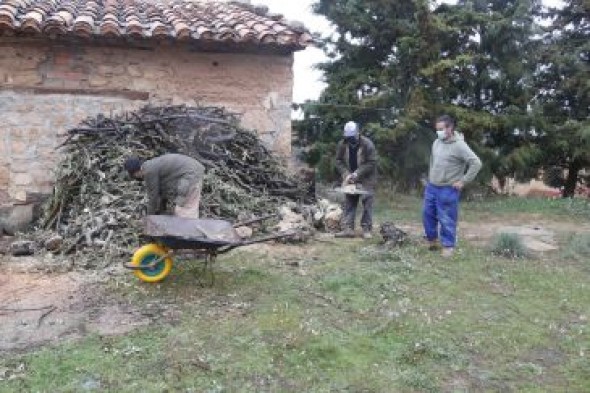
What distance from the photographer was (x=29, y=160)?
30.3ft

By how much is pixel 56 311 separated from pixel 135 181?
9.70 feet

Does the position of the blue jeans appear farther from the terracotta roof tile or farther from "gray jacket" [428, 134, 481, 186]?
the terracotta roof tile

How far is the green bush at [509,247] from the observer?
26.3ft

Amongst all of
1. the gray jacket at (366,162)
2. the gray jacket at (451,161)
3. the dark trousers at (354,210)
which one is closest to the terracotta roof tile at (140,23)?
the gray jacket at (366,162)

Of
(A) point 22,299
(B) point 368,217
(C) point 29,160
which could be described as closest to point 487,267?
(B) point 368,217

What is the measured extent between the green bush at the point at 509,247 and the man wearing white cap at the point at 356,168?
5.57 ft

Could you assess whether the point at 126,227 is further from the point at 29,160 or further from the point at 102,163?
the point at 29,160

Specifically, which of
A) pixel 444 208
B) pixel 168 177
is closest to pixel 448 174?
pixel 444 208

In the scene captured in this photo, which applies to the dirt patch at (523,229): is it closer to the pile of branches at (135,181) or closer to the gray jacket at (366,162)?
the gray jacket at (366,162)

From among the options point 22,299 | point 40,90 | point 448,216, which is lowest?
point 22,299

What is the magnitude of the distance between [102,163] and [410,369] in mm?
5486

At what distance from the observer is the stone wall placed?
30.1ft

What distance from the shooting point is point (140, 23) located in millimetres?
9492

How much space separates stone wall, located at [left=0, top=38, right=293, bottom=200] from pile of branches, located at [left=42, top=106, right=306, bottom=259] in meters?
0.32
